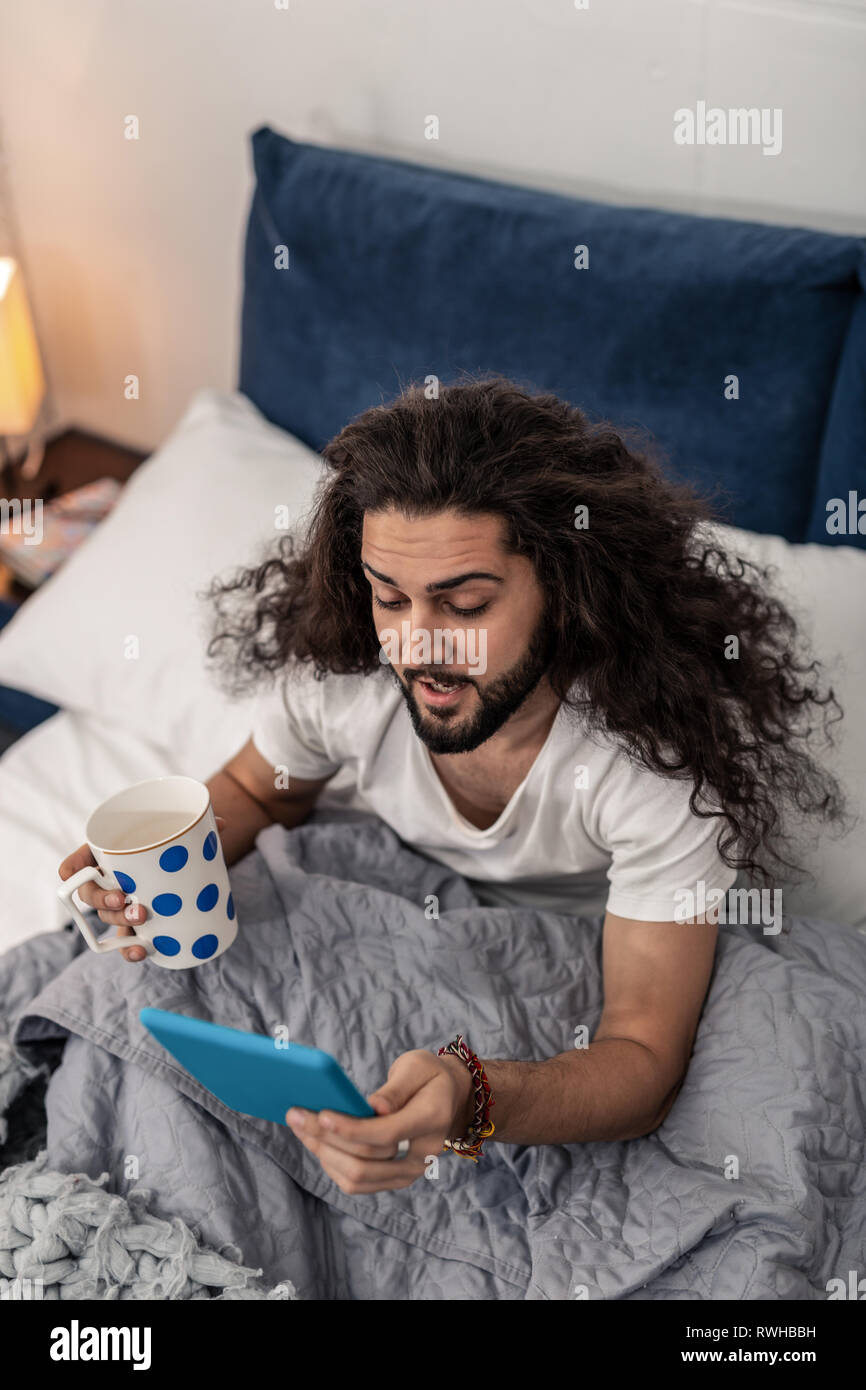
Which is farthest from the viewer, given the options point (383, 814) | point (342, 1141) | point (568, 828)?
point (383, 814)

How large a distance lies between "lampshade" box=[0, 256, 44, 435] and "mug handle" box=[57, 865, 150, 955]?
1358 millimetres

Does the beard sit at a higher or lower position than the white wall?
lower

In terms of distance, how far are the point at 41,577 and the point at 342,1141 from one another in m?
1.34

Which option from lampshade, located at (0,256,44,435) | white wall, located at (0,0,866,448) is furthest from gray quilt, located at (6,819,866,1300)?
lampshade, located at (0,256,44,435)

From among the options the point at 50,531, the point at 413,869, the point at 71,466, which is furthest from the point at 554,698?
the point at 71,466

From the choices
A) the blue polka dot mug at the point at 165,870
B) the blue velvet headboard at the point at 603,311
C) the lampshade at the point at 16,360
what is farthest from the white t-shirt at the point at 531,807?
the lampshade at the point at 16,360

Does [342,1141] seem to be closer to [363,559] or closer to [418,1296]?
[418,1296]

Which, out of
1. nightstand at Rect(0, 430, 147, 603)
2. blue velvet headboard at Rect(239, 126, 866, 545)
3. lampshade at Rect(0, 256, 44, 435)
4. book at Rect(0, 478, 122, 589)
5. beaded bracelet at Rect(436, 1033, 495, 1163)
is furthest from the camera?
nightstand at Rect(0, 430, 147, 603)

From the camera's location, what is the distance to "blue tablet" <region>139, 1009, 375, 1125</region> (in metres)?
0.74

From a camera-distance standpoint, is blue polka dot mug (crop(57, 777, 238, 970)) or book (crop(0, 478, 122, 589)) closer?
blue polka dot mug (crop(57, 777, 238, 970))

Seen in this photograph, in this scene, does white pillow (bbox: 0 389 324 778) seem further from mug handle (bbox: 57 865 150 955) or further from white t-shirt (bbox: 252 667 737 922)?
mug handle (bbox: 57 865 150 955)

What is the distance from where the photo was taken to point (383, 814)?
131 centimetres

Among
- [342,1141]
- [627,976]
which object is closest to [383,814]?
[627,976]
